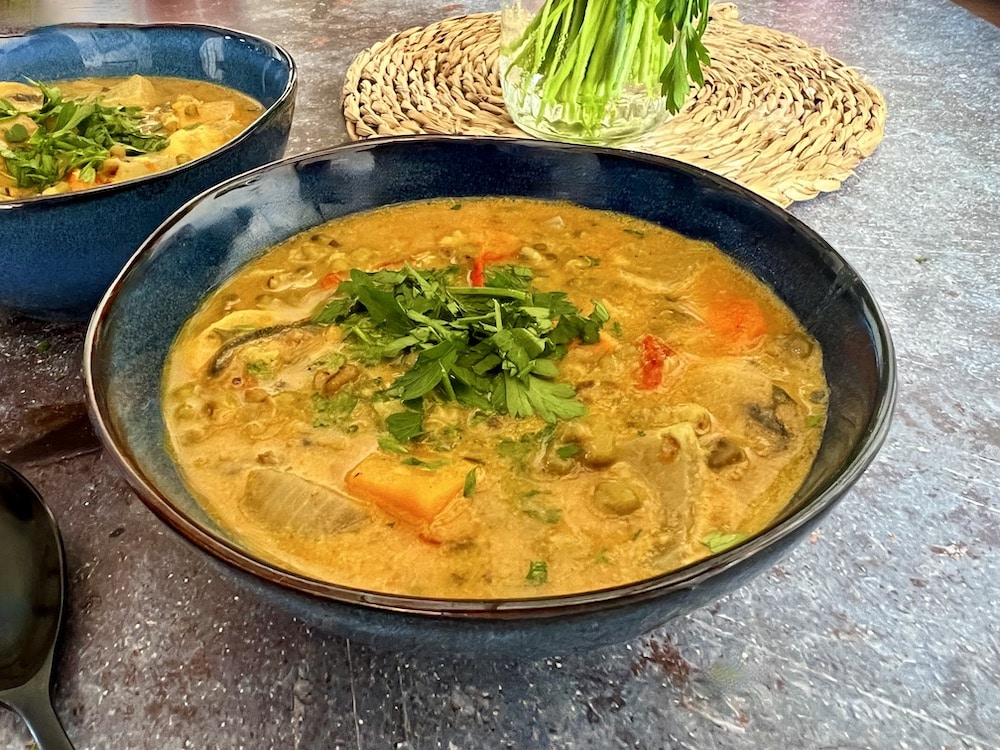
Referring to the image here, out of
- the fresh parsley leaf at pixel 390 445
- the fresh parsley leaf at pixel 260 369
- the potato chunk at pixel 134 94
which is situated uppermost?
the fresh parsley leaf at pixel 390 445

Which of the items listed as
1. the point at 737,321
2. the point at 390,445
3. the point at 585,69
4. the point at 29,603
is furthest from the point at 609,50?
the point at 29,603

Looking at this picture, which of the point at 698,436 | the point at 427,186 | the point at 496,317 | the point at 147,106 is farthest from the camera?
the point at 147,106

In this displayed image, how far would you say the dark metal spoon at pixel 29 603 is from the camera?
995mm

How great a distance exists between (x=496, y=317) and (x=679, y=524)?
0.43m

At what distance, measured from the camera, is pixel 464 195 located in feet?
5.58

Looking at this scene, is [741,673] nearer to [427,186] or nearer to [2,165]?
[427,186]

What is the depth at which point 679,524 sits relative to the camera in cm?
108

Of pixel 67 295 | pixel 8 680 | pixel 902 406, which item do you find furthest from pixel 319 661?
pixel 902 406

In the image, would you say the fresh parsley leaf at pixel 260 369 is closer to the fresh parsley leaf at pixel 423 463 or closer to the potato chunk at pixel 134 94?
the fresh parsley leaf at pixel 423 463

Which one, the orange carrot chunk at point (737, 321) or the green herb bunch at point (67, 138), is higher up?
the orange carrot chunk at point (737, 321)

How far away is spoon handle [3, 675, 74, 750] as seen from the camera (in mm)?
971

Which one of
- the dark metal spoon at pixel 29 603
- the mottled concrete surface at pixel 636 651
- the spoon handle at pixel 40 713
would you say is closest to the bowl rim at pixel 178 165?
the mottled concrete surface at pixel 636 651

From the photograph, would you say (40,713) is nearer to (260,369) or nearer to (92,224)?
(260,369)

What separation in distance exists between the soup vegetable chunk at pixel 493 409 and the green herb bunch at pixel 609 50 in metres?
0.70
